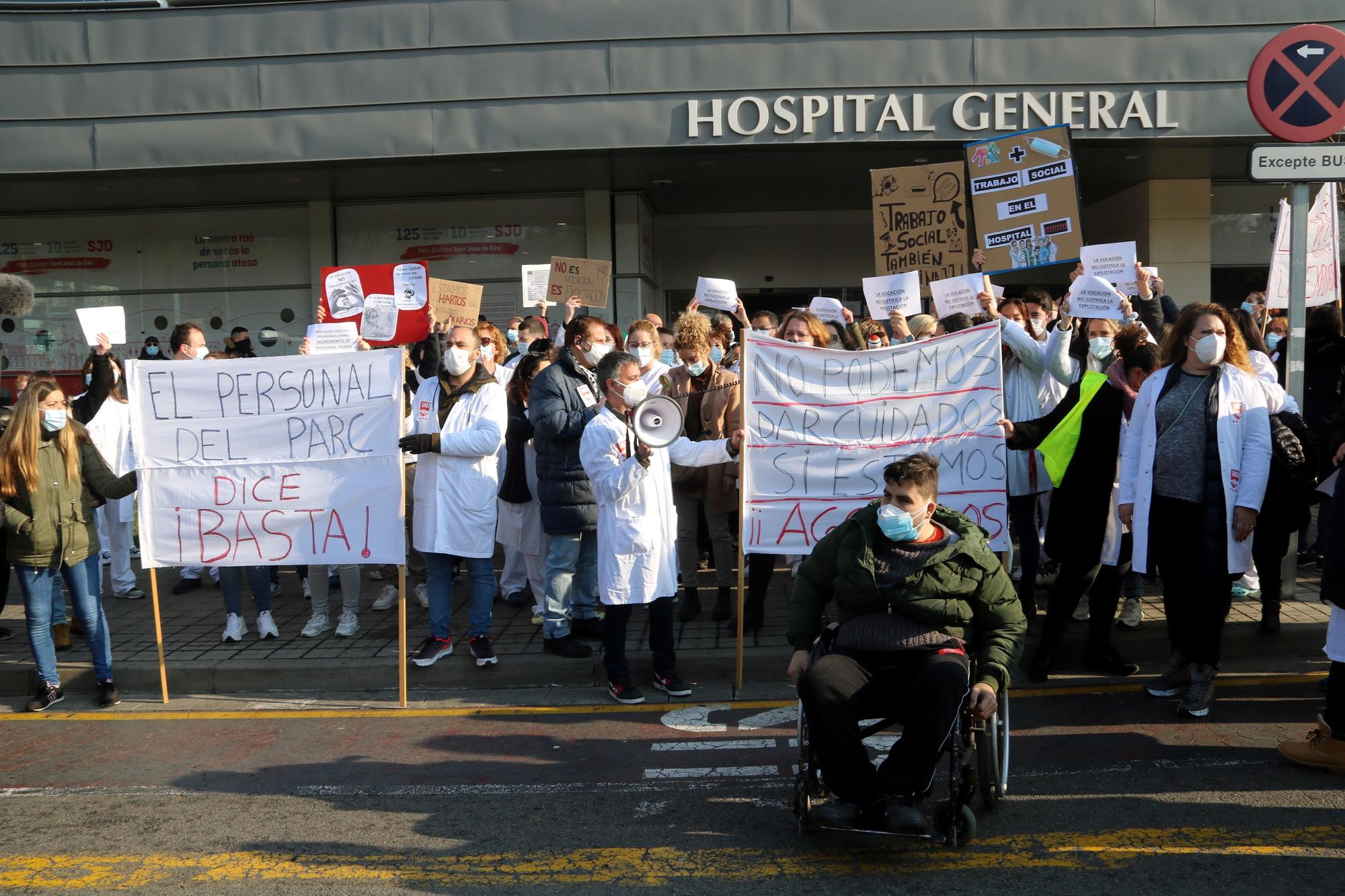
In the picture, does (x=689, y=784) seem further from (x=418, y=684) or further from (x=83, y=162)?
(x=83, y=162)

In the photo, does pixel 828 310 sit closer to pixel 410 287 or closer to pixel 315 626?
pixel 410 287

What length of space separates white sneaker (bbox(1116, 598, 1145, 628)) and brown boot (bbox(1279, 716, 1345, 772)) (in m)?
2.09

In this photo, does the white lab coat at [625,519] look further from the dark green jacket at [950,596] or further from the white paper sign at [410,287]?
the white paper sign at [410,287]

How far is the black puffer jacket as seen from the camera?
261 inches

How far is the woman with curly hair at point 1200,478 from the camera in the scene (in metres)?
5.48

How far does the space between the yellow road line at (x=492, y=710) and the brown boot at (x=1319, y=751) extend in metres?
1.21

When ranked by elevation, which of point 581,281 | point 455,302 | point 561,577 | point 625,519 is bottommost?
point 561,577

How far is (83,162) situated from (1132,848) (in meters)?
13.7

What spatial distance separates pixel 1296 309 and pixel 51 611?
765cm

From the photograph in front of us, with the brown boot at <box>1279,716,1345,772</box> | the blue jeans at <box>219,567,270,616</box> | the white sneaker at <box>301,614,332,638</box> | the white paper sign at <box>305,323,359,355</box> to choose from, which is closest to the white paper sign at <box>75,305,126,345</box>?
the white paper sign at <box>305,323,359,355</box>

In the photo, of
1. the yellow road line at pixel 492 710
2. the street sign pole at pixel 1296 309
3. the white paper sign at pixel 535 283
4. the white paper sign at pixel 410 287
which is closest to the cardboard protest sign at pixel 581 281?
the white paper sign at pixel 535 283

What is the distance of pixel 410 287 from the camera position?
877cm

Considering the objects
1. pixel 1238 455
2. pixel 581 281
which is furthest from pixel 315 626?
Result: pixel 1238 455

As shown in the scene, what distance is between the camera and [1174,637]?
5754 mm
